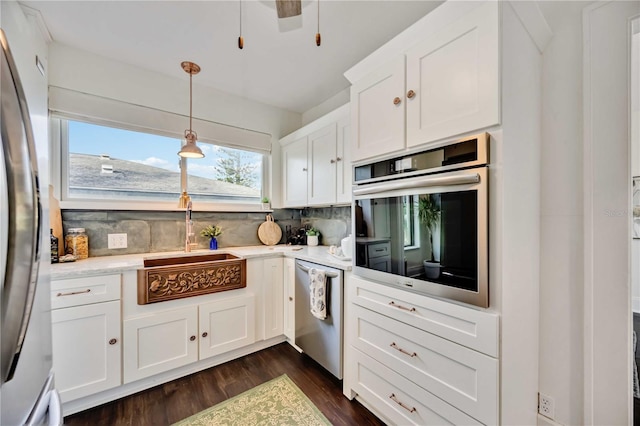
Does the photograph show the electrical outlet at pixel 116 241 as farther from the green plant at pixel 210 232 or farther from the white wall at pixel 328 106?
the white wall at pixel 328 106

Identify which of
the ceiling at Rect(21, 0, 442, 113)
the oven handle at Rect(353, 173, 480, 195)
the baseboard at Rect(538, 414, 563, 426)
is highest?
the ceiling at Rect(21, 0, 442, 113)

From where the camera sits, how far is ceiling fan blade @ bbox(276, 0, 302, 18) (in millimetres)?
1210

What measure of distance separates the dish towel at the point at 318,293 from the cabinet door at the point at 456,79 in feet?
3.64

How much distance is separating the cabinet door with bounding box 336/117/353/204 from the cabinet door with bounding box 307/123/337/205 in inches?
2.0

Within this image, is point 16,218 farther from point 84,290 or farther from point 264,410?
point 264,410

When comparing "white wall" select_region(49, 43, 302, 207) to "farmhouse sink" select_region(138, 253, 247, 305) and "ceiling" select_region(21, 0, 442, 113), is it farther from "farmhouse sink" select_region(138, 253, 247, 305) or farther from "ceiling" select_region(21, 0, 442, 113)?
"farmhouse sink" select_region(138, 253, 247, 305)

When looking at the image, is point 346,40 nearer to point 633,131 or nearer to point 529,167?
point 529,167

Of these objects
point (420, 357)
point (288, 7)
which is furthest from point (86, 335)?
point (288, 7)

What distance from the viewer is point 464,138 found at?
114 centimetres

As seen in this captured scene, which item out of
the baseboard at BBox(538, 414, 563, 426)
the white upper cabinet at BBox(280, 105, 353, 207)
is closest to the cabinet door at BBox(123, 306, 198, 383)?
the white upper cabinet at BBox(280, 105, 353, 207)

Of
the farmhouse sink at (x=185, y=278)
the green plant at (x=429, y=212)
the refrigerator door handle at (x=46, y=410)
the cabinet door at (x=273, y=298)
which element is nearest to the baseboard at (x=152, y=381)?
the cabinet door at (x=273, y=298)

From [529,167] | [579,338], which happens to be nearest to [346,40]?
[529,167]

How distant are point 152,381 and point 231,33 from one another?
2.56 meters

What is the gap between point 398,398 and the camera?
1.41 meters
